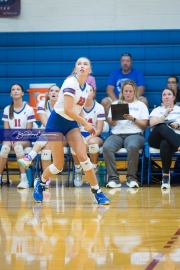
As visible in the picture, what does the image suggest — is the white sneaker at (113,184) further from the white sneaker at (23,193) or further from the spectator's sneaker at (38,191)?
the spectator's sneaker at (38,191)

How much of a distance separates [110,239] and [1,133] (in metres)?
4.62

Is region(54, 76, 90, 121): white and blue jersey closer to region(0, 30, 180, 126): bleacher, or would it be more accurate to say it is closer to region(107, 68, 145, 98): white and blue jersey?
region(107, 68, 145, 98): white and blue jersey

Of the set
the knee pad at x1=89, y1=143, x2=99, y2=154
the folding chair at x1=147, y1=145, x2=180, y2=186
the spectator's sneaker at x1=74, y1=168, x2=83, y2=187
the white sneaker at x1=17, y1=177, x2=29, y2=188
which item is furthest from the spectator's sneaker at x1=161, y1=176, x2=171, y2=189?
the white sneaker at x1=17, y1=177, x2=29, y2=188

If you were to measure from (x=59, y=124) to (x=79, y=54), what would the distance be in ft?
14.6

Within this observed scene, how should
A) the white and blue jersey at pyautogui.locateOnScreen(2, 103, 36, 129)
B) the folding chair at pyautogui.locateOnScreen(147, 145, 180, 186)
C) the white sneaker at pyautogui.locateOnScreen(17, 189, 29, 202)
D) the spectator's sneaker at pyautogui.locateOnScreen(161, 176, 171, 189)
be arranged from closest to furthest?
1. the white sneaker at pyautogui.locateOnScreen(17, 189, 29, 202)
2. the spectator's sneaker at pyautogui.locateOnScreen(161, 176, 171, 189)
3. the folding chair at pyautogui.locateOnScreen(147, 145, 180, 186)
4. the white and blue jersey at pyautogui.locateOnScreen(2, 103, 36, 129)

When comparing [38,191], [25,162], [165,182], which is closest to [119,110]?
[165,182]

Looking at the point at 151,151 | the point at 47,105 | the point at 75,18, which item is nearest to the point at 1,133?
the point at 47,105

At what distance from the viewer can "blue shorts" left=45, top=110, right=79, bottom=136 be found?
6.11m

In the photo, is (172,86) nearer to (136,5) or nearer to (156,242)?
(136,5)

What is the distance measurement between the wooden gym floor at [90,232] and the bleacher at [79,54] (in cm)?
334

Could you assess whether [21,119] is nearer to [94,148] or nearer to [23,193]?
[94,148]

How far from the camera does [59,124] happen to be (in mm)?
6125

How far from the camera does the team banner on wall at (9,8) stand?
34.7 ft

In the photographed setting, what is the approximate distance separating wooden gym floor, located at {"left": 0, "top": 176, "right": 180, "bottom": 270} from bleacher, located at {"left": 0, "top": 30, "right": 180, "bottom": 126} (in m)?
3.34
